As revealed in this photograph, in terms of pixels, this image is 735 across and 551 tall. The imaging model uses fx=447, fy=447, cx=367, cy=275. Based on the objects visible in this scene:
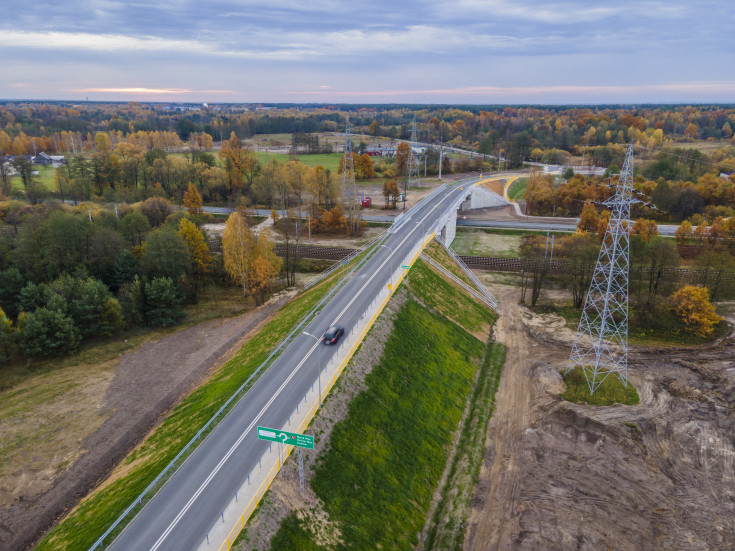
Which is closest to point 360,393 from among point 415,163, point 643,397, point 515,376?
point 515,376

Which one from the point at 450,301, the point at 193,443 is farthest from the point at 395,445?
the point at 450,301

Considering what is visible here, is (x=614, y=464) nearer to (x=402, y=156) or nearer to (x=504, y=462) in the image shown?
(x=504, y=462)

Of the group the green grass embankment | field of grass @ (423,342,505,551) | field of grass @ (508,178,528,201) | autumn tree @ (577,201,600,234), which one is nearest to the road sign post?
the green grass embankment

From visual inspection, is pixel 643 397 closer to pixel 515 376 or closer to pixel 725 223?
pixel 515 376

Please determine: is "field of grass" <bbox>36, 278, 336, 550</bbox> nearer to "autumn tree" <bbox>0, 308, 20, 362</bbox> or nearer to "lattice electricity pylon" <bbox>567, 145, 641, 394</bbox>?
"autumn tree" <bbox>0, 308, 20, 362</bbox>

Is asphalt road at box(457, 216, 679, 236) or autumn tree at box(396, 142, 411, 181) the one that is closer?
asphalt road at box(457, 216, 679, 236)

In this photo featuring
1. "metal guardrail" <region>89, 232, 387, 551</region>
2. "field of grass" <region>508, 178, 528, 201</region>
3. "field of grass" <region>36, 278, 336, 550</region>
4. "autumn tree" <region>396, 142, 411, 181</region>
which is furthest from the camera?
"autumn tree" <region>396, 142, 411, 181</region>
